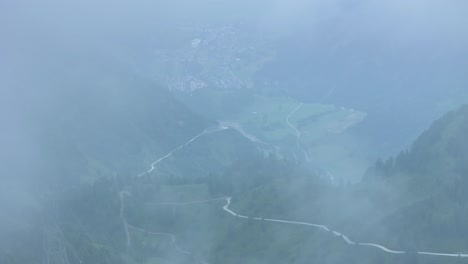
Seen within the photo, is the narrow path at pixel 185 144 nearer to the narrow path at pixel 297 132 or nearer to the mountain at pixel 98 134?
the mountain at pixel 98 134

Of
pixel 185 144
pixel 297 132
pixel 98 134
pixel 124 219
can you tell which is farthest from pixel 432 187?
pixel 98 134

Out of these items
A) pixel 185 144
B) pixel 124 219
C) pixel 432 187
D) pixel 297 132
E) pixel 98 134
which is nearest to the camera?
pixel 432 187

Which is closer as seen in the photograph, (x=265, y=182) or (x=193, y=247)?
(x=193, y=247)

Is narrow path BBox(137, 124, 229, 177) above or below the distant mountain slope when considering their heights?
above

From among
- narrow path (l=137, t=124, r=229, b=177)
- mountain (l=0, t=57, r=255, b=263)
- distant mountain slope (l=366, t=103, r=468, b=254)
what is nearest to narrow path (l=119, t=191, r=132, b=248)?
mountain (l=0, t=57, r=255, b=263)

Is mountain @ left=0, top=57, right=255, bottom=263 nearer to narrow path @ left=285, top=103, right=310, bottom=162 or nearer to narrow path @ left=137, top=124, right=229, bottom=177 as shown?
narrow path @ left=137, top=124, right=229, bottom=177

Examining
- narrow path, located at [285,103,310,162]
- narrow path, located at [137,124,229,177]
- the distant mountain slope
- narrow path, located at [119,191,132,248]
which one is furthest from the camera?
narrow path, located at [137,124,229,177]

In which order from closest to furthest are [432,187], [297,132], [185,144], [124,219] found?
[432,187] → [124,219] → [297,132] → [185,144]

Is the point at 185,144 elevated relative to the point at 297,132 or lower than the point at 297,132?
elevated

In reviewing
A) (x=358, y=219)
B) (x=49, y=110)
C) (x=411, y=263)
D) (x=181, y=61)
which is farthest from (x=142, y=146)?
(x=411, y=263)

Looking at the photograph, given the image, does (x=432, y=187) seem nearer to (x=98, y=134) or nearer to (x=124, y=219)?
(x=124, y=219)

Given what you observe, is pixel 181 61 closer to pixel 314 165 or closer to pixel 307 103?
pixel 307 103
